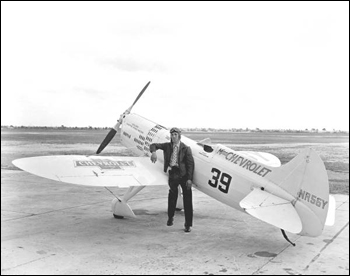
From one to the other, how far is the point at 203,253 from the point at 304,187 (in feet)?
6.47

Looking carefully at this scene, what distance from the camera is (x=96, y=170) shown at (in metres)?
7.26

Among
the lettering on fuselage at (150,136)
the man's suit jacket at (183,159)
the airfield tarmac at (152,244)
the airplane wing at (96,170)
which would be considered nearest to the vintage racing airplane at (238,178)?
the airplane wing at (96,170)

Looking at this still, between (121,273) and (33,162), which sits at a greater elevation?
(33,162)

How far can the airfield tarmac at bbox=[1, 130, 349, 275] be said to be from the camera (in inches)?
207

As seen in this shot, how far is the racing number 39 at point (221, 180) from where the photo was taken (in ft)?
23.1

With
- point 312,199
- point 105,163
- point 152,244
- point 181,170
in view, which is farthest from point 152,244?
point 312,199

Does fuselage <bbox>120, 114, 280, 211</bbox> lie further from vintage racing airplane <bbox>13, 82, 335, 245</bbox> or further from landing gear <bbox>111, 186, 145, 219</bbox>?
landing gear <bbox>111, 186, 145, 219</bbox>

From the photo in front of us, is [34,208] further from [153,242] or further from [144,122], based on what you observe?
[153,242]

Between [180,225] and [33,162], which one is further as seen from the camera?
[180,225]

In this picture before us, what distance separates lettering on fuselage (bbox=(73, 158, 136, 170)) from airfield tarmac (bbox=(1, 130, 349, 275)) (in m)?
1.27

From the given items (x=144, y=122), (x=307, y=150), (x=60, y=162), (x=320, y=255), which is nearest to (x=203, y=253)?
(x=320, y=255)

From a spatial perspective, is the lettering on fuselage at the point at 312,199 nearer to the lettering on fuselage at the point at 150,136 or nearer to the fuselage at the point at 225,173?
the fuselage at the point at 225,173

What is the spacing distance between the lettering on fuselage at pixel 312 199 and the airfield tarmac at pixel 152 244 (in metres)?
0.85

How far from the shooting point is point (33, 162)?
21.8 feet
